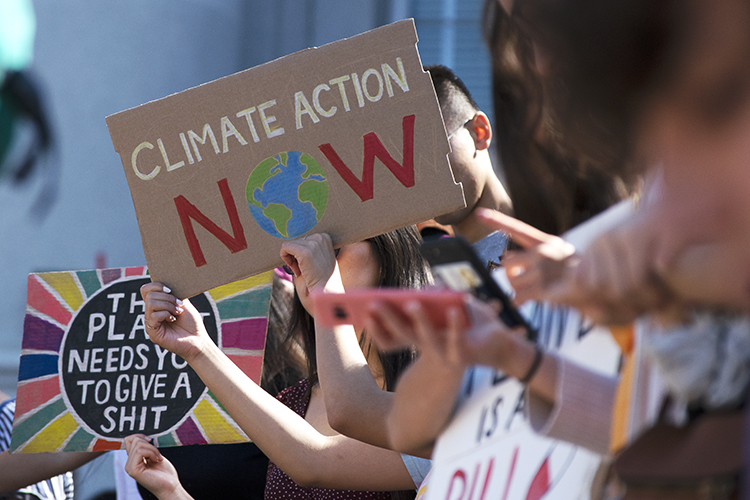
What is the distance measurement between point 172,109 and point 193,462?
88 centimetres

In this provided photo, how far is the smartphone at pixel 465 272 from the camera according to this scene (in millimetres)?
704

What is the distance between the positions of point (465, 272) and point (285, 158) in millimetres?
814

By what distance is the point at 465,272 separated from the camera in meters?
0.73

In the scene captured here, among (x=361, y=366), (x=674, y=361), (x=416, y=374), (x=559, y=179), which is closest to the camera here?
(x=674, y=361)

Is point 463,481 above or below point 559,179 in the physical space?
below

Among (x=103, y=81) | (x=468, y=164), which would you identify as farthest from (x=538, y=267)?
(x=103, y=81)

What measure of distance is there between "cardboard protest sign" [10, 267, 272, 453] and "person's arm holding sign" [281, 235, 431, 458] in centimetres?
32

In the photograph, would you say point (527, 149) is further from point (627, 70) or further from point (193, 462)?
point (193, 462)

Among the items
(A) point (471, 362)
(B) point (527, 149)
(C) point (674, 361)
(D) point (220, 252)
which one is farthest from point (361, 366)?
(C) point (674, 361)

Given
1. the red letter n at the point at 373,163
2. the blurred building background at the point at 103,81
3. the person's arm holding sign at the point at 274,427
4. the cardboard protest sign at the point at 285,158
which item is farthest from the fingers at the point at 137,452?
the blurred building background at the point at 103,81

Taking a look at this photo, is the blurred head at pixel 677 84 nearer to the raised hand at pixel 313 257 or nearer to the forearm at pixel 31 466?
the raised hand at pixel 313 257

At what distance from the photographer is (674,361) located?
0.57 m

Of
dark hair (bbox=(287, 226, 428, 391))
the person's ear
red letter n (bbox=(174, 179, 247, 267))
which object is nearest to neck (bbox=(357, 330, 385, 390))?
dark hair (bbox=(287, 226, 428, 391))

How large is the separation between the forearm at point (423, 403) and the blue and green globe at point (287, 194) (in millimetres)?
678
